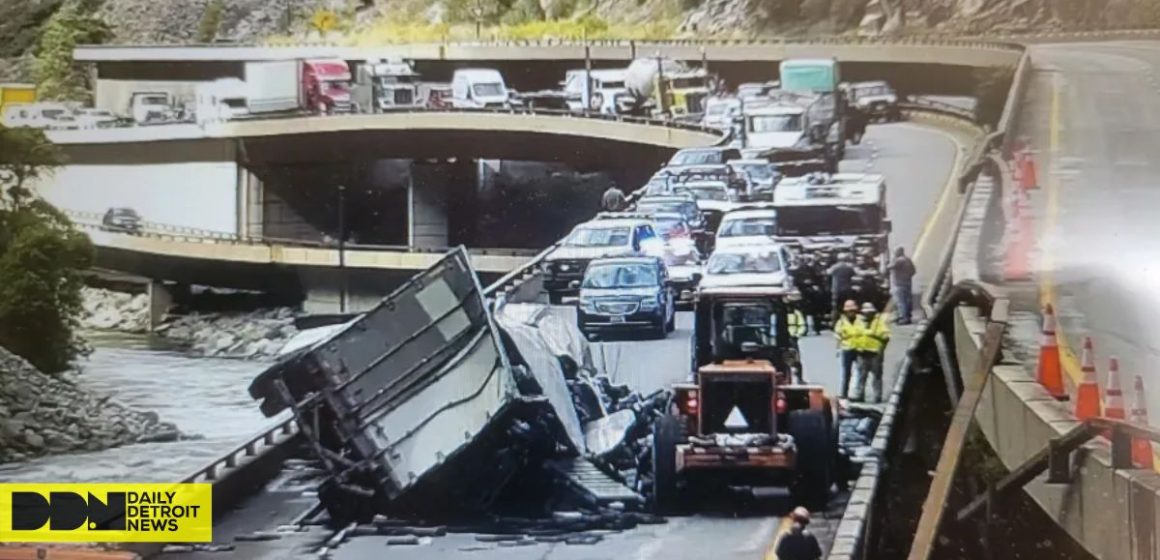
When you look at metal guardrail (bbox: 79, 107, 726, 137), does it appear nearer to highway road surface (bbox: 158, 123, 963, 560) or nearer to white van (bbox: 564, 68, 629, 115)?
white van (bbox: 564, 68, 629, 115)

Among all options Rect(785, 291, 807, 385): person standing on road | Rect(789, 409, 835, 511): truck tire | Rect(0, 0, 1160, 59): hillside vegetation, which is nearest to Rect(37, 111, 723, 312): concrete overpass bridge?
Rect(0, 0, 1160, 59): hillside vegetation

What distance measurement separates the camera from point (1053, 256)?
3.46 meters

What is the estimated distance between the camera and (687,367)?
358 centimetres

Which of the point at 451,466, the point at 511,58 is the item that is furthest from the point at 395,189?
the point at 451,466

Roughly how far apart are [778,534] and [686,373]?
424 mm

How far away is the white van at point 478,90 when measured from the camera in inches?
152

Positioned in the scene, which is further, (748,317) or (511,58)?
(511,58)

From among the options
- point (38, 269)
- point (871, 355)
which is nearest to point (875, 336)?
point (871, 355)

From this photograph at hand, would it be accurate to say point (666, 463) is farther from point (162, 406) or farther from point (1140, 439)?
point (162, 406)

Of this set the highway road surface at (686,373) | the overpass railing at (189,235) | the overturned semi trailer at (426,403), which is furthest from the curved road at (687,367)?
the overpass railing at (189,235)

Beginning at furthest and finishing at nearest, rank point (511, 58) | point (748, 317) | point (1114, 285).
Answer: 1. point (511, 58)
2. point (748, 317)
3. point (1114, 285)

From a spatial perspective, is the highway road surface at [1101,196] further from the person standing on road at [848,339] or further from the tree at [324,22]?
the tree at [324,22]

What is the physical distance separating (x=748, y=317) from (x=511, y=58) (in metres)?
0.88

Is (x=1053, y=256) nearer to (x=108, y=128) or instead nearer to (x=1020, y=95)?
(x=1020, y=95)
